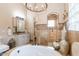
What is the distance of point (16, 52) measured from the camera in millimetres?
1292

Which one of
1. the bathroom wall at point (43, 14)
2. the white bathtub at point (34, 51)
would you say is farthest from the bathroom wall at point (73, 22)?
the white bathtub at point (34, 51)

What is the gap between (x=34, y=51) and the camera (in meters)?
1.33

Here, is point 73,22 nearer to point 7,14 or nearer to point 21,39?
point 21,39

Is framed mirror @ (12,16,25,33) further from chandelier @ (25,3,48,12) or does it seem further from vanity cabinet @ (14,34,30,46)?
chandelier @ (25,3,48,12)

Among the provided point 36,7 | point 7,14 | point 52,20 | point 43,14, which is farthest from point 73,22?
point 7,14

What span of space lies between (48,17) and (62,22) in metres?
0.17

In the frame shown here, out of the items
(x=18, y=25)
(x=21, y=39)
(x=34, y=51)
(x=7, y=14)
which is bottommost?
(x=34, y=51)

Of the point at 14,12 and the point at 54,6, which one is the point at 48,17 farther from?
the point at 14,12

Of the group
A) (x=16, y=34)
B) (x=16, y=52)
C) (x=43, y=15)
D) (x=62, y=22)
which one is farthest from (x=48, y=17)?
(x=16, y=52)

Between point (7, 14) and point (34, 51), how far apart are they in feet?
1.72

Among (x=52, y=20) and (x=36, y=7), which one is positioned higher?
(x=36, y=7)

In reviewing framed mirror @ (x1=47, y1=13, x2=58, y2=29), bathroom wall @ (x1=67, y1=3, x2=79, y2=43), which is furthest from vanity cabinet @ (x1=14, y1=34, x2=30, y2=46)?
bathroom wall @ (x1=67, y1=3, x2=79, y2=43)

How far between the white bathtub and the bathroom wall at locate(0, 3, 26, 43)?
0.18 metres

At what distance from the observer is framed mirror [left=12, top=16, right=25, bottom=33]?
4.39 ft
